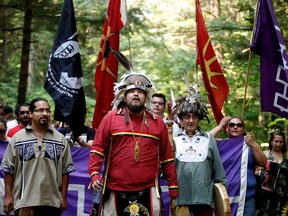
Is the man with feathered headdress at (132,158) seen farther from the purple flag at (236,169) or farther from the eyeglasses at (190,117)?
the purple flag at (236,169)

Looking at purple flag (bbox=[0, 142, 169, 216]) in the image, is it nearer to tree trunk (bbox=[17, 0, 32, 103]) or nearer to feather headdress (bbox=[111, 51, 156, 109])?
feather headdress (bbox=[111, 51, 156, 109])

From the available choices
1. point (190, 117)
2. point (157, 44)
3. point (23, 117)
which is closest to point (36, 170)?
point (190, 117)

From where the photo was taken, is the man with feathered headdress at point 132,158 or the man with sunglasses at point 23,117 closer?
the man with feathered headdress at point 132,158

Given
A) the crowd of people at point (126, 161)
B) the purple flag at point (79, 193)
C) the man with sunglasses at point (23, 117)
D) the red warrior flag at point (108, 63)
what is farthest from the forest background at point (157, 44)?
the crowd of people at point (126, 161)

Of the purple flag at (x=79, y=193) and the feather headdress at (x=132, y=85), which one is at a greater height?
the feather headdress at (x=132, y=85)

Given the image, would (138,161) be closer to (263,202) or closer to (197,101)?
(197,101)

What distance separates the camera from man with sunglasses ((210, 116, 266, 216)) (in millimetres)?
8898

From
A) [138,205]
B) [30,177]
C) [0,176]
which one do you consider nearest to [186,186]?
[138,205]

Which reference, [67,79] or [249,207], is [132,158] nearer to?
[67,79]

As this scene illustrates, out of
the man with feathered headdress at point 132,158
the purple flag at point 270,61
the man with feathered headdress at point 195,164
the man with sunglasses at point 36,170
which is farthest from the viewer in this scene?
the purple flag at point 270,61

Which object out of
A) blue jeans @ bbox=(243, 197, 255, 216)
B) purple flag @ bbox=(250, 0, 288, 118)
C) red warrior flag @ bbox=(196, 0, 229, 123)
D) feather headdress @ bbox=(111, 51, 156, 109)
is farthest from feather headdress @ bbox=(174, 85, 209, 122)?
blue jeans @ bbox=(243, 197, 255, 216)

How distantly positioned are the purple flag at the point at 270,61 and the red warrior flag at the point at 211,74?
1.09 m

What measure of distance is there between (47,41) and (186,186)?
53.7 ft

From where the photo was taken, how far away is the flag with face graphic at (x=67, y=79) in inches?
352
